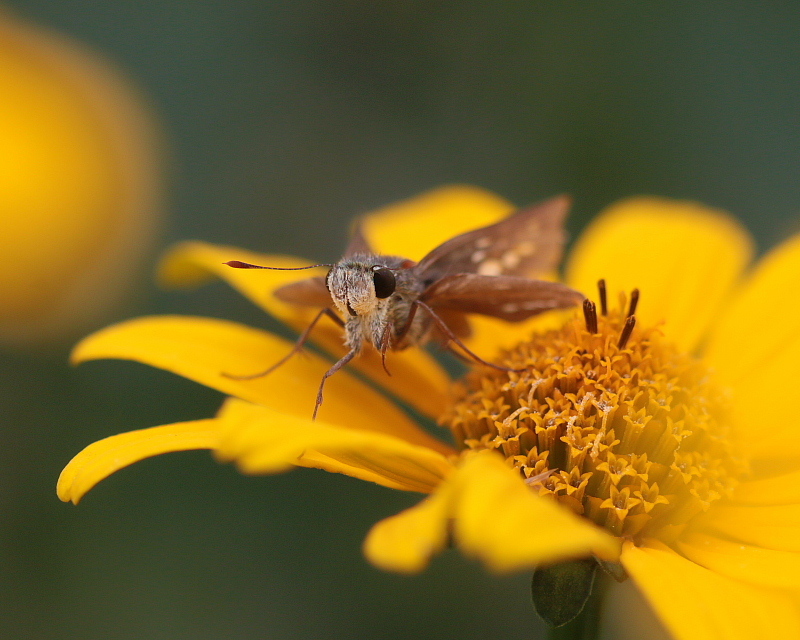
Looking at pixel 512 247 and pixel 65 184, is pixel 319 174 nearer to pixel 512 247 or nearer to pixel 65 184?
pixel 65 184

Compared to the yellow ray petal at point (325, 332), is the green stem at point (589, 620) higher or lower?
lower

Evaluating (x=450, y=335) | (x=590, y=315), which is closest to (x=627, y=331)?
(x=590, y=315)

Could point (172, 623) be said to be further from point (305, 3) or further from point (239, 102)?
point (305, 3)

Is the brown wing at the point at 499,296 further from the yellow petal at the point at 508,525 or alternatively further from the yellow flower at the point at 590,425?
the yellow petal at the point at 508,525

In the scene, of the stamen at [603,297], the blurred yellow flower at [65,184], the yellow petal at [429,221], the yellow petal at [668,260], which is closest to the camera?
the stamen at [603,297]

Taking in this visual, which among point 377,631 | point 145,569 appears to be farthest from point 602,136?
point 145,569

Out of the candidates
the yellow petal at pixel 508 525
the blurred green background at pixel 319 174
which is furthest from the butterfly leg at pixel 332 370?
the blurred green background at pixel 319 174

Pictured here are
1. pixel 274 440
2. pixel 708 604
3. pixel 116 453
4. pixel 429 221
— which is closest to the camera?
pixel 274 440
